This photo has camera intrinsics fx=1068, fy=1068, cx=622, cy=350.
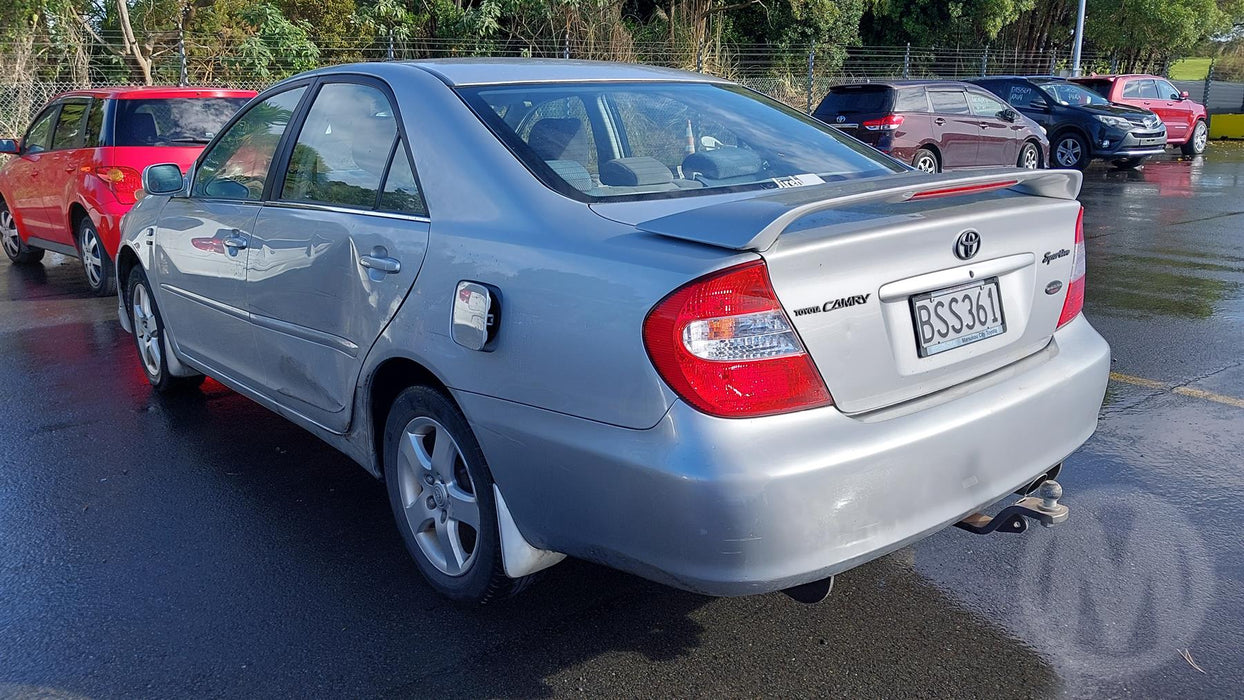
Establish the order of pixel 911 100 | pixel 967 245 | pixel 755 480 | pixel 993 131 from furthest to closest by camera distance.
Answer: pixel 993 131
pixel 911 100
pixel 967 245
pixel 755 480

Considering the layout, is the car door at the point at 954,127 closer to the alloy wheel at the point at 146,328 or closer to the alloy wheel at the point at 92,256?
the alloy wheel at the point at 92,256

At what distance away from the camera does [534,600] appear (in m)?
3.29

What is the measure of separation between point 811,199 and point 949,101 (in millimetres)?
13416

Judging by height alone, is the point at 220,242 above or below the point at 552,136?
below

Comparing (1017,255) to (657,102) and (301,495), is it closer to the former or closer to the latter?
(657,102)

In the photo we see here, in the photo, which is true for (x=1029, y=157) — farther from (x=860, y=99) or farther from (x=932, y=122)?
(x=860, y=99)

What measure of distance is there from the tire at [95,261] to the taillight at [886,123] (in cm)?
969

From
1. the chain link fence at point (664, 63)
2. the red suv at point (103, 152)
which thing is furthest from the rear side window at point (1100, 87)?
the red suv at point (103, 152)

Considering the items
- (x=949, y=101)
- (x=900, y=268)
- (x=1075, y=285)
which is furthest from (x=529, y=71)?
(x=949, y=101)

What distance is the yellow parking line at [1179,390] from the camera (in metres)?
5.12

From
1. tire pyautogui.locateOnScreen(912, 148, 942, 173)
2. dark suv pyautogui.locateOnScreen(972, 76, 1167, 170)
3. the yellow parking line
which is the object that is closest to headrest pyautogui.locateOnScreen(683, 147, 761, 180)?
the yellow parking line

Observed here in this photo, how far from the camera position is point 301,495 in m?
4.19

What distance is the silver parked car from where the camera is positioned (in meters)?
2.43

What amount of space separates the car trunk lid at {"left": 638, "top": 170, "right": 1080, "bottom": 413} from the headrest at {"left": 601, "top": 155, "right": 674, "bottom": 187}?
1.11ft
